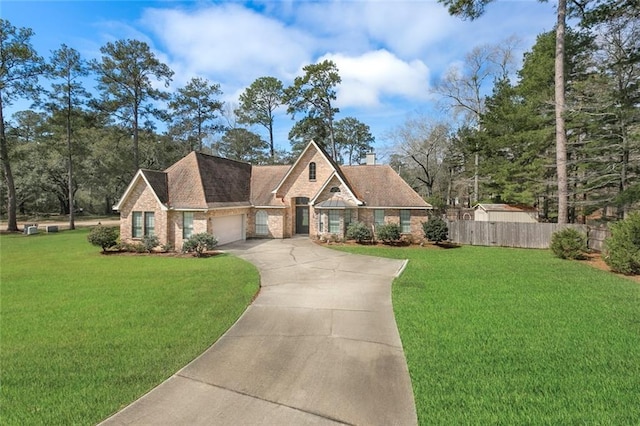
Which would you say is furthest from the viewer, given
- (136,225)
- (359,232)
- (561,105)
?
Result: (359,232)

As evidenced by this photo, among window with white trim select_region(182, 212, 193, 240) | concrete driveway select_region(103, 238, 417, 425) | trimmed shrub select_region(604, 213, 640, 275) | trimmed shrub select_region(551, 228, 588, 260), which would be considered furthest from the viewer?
window with white trim select_region(182, 212, 193, 240)

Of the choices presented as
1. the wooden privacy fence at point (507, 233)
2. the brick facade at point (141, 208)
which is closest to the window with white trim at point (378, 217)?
the wooden privacy fence at point (507, 233)

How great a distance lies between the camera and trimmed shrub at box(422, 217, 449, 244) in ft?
58.1

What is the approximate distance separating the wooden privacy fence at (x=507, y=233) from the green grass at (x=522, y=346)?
660cm

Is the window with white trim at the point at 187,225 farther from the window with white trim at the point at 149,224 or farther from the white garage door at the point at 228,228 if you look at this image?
the window with white trim at the point at 149,224

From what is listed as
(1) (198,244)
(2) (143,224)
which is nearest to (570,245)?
(1) (198,244)

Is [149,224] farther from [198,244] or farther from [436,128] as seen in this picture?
[436,128]

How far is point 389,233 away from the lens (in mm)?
18328

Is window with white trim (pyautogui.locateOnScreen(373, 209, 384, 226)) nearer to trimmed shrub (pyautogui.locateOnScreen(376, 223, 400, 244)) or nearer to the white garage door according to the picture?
trimmed shrub (pyautogui.locateOnScreen(376, 223, 400, 244))

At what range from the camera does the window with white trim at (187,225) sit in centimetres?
1759

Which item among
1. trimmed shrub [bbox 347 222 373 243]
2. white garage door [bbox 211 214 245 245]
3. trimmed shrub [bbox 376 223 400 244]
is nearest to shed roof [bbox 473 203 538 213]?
trimmed shrub [bbox 376 223 400 244]

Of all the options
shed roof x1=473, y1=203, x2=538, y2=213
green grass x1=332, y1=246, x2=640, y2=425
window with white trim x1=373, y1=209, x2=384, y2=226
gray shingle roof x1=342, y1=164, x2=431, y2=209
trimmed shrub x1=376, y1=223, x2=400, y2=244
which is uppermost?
gray shingle roof x1=342, y1=164, x2=431, y2=209

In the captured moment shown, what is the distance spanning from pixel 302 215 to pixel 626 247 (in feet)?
55.9

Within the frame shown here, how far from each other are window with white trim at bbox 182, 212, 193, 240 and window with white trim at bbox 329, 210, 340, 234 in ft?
27.4
